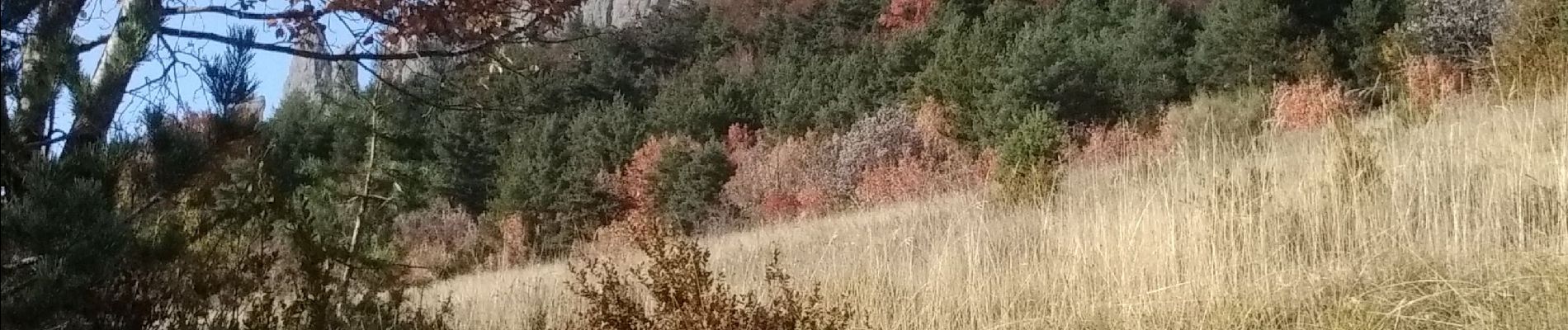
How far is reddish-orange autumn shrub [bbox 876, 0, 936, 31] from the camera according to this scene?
92.3ft

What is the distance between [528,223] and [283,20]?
70.1 ft

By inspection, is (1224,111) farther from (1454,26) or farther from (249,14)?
(249,14)

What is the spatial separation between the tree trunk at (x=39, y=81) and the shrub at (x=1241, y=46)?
15.6 metres

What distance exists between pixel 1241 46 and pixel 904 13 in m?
12.8

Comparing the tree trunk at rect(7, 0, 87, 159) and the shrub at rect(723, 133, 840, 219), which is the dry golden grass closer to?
the tree trunk at rect(7, 0, 87, 159)

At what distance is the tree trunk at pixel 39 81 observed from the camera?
84.9 inches

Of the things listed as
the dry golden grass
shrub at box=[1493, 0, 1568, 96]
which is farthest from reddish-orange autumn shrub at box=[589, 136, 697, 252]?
the dry golden grass

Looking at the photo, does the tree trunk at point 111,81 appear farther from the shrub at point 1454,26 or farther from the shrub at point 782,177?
the shrub at point 782,177

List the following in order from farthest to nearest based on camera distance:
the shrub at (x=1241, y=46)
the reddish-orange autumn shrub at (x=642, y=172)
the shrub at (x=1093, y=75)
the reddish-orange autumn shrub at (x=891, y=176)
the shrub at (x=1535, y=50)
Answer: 1. the reddish-orange autumn shrub at (x=642, y=172)
2. the reddish-orange autumn shrub at (x=891, y=176)
3. the shrub at (x=1093, y=75)
4. the shrub at (x=1241, y=46)
5. the shrub at (x=1535, y=50)

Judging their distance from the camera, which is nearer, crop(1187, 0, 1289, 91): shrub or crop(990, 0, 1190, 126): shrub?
crop(1187, 0, 1289, 91): shrub

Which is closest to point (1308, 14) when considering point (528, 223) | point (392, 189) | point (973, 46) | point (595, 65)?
point (973, 46)

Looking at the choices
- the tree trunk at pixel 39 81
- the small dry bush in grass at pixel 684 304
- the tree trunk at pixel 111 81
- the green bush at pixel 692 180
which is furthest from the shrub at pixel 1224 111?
the green bush at pixel 692 180

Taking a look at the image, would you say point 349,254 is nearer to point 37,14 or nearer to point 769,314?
point 37,14

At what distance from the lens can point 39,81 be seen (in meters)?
2.16
